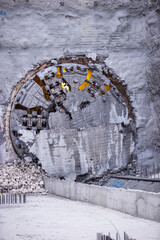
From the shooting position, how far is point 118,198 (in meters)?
3.50

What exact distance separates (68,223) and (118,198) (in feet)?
2.30

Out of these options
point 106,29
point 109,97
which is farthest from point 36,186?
point 106,29

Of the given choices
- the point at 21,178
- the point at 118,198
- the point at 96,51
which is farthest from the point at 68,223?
the point at 96,51

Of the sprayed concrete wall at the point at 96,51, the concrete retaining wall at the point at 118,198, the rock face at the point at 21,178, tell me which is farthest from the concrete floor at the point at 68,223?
the sprayed concrete wall at the point at 96,51

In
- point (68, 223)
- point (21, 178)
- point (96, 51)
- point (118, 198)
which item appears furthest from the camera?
point (96, 51)

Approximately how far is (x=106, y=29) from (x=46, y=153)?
9.55 ft

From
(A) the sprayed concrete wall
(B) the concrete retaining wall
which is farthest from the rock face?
(B) the concrete retaining wall

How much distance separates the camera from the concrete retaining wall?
9.46 feet

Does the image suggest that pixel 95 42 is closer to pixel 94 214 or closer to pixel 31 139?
pixel 31 139

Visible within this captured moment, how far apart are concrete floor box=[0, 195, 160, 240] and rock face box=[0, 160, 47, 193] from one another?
5.24 feet

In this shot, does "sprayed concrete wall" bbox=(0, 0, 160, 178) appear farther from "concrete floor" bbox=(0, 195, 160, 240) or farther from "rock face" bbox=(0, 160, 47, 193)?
"concrete floor" bbox=(0, 195, 160, 240)

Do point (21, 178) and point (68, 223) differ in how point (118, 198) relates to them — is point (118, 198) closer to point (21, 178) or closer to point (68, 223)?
point (68, 223)

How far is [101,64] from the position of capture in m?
7.46

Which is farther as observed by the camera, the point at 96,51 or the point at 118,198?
the point at 96,51
